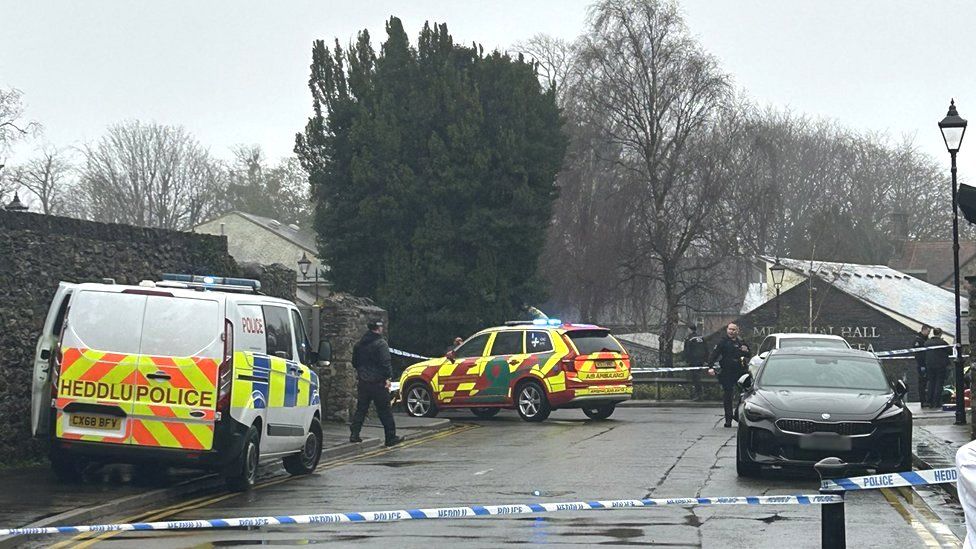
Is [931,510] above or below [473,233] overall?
below

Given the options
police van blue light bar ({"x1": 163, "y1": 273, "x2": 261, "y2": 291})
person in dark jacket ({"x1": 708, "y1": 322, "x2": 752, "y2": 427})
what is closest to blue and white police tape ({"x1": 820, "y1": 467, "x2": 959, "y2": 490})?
police van blue light bar ({"x1": 163, "y1": 273, "x2": 261, "y2": 291})

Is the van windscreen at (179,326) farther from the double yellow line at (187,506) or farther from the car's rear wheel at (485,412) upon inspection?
the car's rear wheel at (485,412)

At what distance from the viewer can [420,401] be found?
27281mm

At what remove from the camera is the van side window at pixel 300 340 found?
1619cm

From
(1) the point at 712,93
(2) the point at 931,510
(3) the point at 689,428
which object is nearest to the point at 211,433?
(2) the point at 931,510

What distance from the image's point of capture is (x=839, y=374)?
16234 millimetres

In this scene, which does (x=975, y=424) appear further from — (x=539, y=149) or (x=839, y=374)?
(x=539, y=149)

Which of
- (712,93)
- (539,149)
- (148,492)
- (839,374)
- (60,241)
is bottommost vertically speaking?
(148,492)

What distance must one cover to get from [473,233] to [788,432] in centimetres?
2509

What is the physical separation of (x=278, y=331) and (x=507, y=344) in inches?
437

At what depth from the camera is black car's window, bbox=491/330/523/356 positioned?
85.7 ft

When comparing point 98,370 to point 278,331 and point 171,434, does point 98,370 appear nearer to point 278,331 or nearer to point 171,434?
point 171,434

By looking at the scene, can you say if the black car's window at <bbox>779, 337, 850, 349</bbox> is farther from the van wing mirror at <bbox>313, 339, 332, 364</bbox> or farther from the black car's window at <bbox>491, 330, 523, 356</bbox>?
the van wing mirror at <bbox>313, 339, 332, 364</bbox>

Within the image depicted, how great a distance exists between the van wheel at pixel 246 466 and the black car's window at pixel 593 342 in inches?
465
